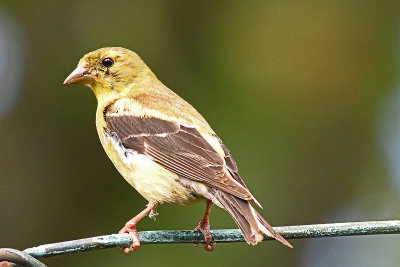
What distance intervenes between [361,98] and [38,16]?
2.85 m

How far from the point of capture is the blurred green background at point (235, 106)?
22.1 feet

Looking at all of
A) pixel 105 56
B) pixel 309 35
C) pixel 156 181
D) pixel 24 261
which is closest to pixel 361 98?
pixel 309 35

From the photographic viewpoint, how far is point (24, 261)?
295 centimetres

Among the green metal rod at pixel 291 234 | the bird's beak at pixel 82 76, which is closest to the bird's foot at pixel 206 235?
the green metal rod at pixel 291 234

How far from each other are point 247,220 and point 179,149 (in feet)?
3.04

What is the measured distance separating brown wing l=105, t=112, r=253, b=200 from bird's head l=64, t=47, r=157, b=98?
1.57 feet

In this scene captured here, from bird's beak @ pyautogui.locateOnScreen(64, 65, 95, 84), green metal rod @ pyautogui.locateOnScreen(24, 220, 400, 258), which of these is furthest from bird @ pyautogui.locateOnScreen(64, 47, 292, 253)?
green metal rod @ pyautogui.locateOnScreen(24, 220, 400, 258)

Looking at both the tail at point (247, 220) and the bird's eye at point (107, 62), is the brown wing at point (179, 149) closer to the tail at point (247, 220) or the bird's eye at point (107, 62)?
the tail at point (247, 220)

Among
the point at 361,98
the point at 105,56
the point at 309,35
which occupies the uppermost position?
the point at 105,56

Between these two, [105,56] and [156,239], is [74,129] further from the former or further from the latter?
[156,239]

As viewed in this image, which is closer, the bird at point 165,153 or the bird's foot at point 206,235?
the bird at point 165,153

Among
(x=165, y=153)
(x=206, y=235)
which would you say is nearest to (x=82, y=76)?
(x=165, y=153)

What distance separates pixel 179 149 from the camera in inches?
196

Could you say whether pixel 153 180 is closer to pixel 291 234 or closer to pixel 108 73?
pixel 108 73
